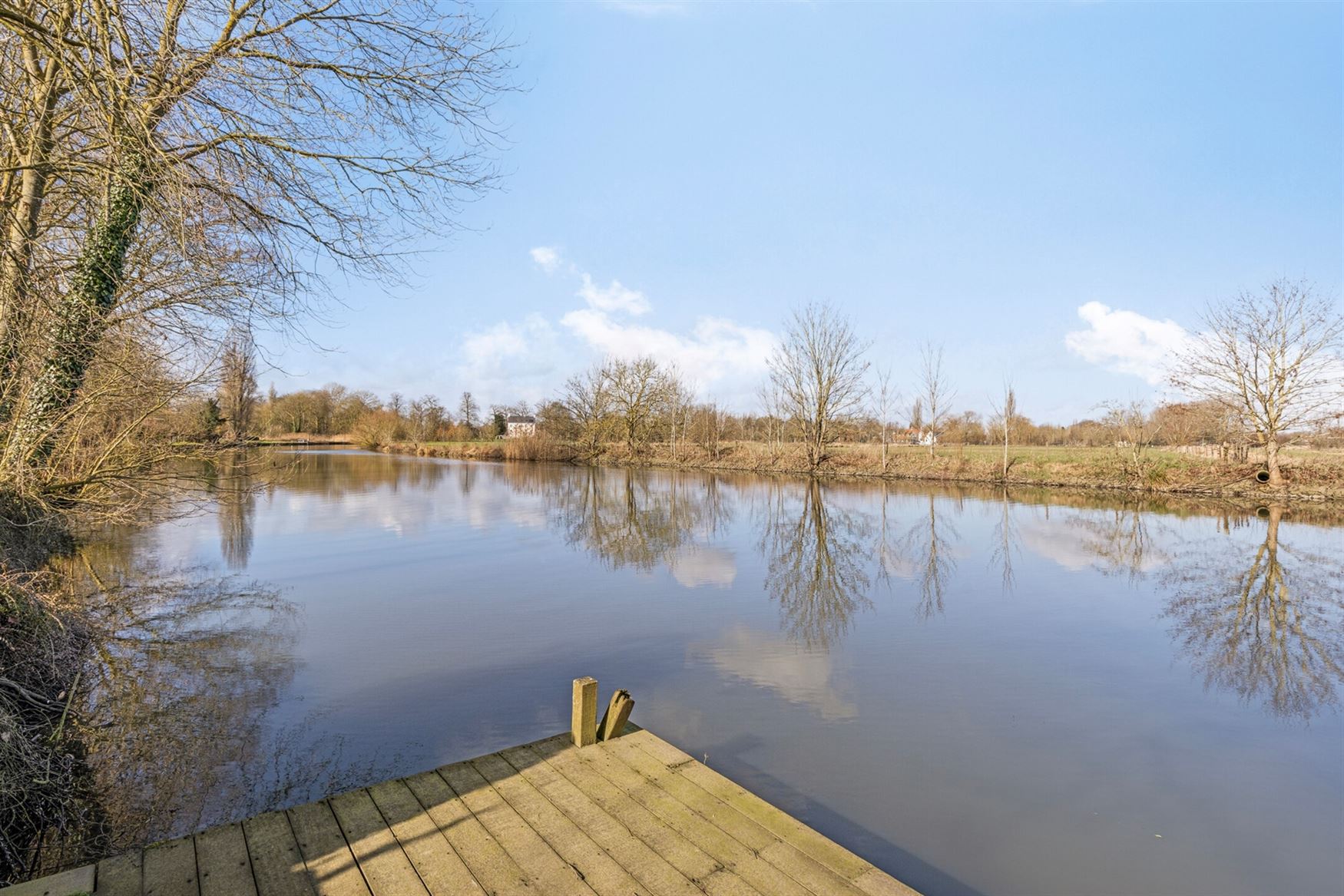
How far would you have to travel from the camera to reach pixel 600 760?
345cm

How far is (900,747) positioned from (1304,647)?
5303 millimetres

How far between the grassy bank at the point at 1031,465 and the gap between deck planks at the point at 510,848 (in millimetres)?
22941

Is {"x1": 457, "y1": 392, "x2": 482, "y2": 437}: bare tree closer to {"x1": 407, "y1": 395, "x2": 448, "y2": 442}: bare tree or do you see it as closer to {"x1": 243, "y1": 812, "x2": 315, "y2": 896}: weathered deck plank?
{"x1": 407, "y1": 395, "x2": 448, "y2": 442}: bare tree

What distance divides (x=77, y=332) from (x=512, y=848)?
516cm

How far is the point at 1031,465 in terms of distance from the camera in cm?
2500

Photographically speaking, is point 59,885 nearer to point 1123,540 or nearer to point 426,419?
point 1123,540

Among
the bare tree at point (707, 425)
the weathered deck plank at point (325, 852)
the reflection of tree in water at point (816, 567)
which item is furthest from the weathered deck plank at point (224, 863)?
the bare tree at point (707, 425)

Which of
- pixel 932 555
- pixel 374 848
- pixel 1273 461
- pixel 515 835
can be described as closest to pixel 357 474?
pixel 932 555

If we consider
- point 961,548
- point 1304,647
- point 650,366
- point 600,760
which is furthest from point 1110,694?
point 650,366

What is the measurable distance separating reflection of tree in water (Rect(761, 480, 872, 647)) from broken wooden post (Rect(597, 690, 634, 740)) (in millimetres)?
3109

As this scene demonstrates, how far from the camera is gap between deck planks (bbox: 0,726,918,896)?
2.41m

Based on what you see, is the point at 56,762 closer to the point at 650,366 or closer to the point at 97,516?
the point at 97,516

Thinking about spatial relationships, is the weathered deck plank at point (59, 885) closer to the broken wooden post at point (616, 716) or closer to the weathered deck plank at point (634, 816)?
the weathered deck plank at point (634, 816)

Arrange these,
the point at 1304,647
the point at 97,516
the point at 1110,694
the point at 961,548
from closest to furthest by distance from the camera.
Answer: the point at 1110,694, the point at 1304,647, the point at 97,516, the point at 961,548
